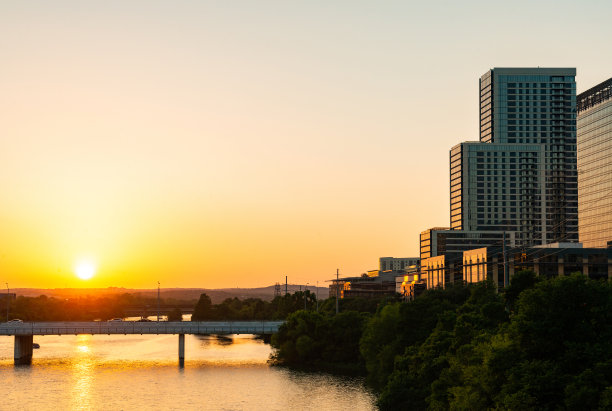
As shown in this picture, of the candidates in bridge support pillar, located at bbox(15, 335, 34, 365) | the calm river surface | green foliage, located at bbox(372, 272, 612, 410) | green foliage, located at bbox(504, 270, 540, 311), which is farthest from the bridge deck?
green foliage, located at bbox(372, 272, 612, 410)

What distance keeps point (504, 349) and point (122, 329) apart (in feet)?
424

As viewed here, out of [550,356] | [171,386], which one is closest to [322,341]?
[171,386]

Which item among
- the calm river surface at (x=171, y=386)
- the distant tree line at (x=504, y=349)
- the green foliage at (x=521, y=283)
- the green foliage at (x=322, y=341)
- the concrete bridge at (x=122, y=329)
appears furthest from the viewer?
the concrete bridge at (x=122, y=329)

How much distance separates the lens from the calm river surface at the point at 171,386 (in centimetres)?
10962

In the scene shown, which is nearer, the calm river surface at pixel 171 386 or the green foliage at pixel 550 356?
the green foliage at pixel 550 356

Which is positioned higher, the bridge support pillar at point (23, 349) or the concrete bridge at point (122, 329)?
the concrete bridge at point (122, 329)

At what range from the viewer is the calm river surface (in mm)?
109625

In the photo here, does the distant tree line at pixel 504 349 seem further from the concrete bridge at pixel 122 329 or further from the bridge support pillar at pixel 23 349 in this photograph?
the bridge support pillar at pixel 23 349

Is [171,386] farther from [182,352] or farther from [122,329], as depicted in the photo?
[122,329]

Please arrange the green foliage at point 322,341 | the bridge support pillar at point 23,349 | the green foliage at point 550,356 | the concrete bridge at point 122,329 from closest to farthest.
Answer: the green foliage at point 550,356 → the green foliage at point 322,341 → the bridge support pillar at point 23,349 → the concrete bridge at point 122,329

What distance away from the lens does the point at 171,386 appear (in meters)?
129

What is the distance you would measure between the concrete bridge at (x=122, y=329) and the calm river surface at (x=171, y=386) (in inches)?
199

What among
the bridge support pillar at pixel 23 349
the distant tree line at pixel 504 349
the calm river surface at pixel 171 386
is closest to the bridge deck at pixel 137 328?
the bridge support pillar at pixel 23 349

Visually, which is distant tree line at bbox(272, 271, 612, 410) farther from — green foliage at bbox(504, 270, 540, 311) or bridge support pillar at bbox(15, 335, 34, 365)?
bridge support pillar at bbox(15, 335, 34, 365)
